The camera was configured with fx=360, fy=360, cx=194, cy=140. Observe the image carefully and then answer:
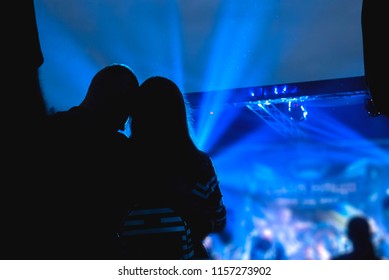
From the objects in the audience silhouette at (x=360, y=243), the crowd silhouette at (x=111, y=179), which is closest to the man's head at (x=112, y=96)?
the crowd silhouette at (x=111, y=179)

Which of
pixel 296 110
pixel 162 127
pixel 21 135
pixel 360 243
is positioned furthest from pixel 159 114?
pixel 296 110

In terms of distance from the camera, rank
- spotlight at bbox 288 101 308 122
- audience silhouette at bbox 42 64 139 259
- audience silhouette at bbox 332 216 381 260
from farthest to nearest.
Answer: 1. spotlight at bbox 288 101 308 122
2. audience silhouette at bbox 332 216 381 260
3. audience silhouette at bbox 42 64 139 259

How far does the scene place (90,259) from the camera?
2.74ft

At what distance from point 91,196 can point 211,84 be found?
249 cm

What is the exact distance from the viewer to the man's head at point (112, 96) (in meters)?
0.81

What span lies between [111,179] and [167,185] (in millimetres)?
121

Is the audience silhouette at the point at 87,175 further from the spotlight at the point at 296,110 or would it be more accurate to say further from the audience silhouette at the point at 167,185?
the spotlight at the point at 296,110

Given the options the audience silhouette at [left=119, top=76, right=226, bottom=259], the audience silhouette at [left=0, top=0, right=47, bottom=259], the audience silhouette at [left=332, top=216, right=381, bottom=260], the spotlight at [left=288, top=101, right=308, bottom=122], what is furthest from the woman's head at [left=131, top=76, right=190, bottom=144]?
the spotlight at [left=288, top=101, right=308, bottom=122]

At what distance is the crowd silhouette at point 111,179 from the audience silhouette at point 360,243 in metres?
0.39

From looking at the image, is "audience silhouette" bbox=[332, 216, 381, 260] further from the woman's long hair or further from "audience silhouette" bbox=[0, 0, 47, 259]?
"audience silhouette" bbox=[0, 0, 47, 259]

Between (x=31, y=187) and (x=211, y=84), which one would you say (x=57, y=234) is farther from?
(x=211, y=84)

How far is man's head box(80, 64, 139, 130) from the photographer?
81cm
